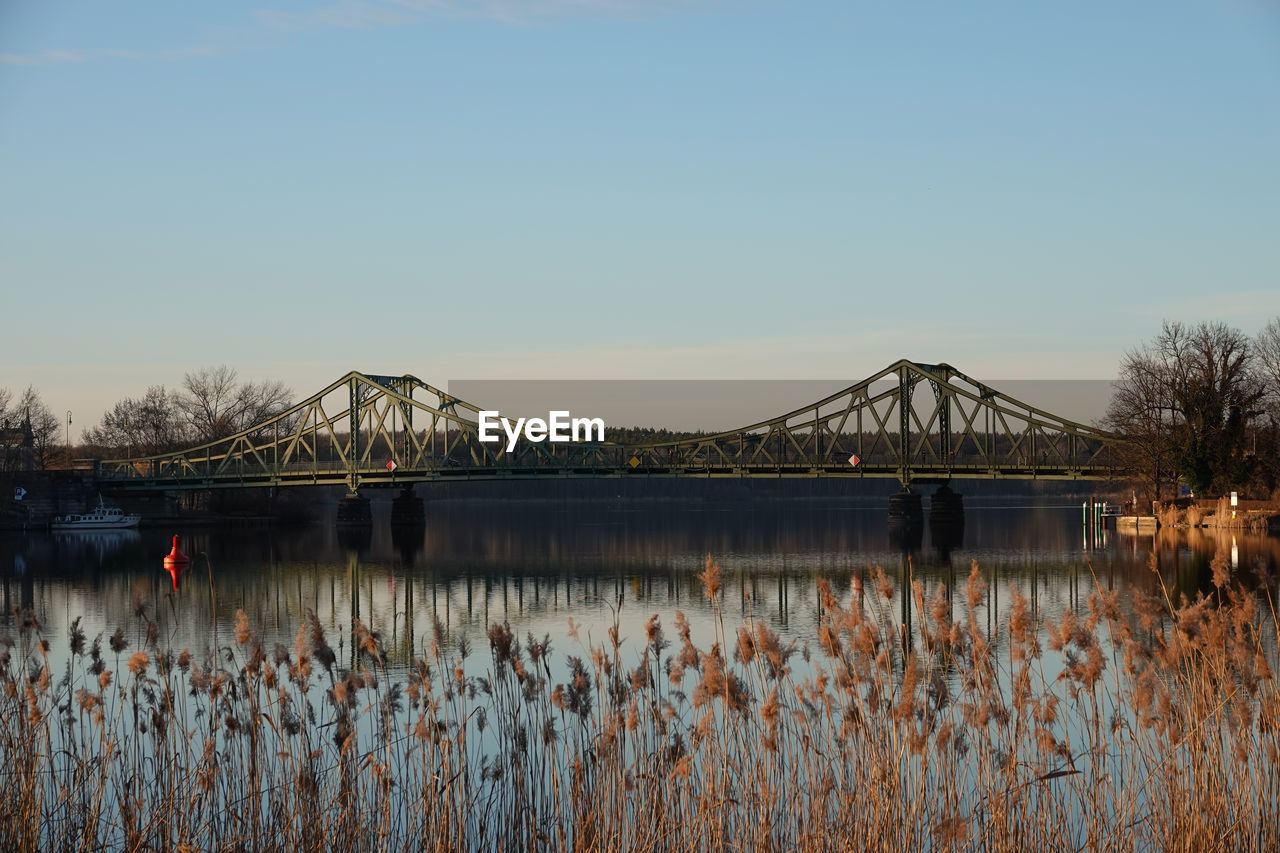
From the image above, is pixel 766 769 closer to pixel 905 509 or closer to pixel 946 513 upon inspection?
pixel 905 509

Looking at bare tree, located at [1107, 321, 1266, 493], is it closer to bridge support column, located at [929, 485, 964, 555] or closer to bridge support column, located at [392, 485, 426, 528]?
bridge support column, located at [929, 485, 964, 555]

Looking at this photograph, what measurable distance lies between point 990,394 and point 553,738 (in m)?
112

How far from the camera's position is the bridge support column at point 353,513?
10231 centimetres

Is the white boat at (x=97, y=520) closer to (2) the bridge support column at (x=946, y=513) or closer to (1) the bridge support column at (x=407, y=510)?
(1) the bridge support column at (x=407, y=510)

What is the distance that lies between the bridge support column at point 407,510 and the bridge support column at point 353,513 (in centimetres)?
232

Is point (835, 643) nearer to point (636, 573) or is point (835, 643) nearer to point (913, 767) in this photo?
point (913, 767)

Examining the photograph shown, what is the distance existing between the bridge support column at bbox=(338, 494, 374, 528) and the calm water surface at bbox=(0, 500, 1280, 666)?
69.2 ft

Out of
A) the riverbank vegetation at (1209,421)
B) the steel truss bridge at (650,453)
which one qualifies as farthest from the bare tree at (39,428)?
the riverbank vegetation at (1209,421)

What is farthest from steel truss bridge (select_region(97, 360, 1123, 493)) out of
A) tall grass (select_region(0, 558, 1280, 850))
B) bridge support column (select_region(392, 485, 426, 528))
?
tall grass (select_region(0, 558, 1280, 850))

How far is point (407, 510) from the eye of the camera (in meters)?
106

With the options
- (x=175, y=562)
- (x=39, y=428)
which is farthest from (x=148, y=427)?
(x=175, y=562)

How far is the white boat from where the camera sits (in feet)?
312

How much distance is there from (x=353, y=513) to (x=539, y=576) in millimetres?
57932

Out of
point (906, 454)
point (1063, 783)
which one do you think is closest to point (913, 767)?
point (1063, 783)
